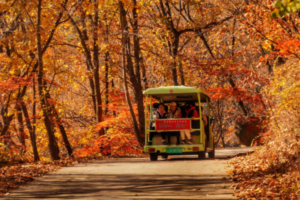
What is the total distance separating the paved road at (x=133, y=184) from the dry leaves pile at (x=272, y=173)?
1.24ft

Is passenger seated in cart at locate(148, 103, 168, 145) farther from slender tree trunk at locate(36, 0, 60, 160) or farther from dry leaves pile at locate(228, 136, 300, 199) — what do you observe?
slender tree trunk at locate(36, 0, 60, 160)

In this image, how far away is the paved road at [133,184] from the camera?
863 centimetres

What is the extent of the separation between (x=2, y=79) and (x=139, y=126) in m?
7.06

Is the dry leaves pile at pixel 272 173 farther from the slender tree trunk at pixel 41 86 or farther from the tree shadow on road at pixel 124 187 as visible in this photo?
the slender tree trunk at pixel 41 86

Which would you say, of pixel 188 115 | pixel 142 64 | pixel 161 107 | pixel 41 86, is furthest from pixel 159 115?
pixel 142 64

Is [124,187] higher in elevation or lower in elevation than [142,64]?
lower

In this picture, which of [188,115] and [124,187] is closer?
[124,187]

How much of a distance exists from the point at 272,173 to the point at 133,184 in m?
3.10

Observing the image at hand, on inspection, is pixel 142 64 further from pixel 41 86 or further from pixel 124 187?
pixel 124 187

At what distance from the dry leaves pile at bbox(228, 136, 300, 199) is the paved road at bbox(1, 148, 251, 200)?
377 mm

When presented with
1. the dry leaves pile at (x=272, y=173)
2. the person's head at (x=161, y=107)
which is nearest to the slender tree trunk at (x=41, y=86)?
the person's head at (x=161, y=107)

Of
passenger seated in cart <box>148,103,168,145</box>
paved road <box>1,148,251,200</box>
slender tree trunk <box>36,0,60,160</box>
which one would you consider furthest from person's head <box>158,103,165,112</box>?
slender tree trunk <box>36,0,60,160</box>

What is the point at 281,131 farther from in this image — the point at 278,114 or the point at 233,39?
the point at 233,39

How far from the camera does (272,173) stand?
1035 centimetres
